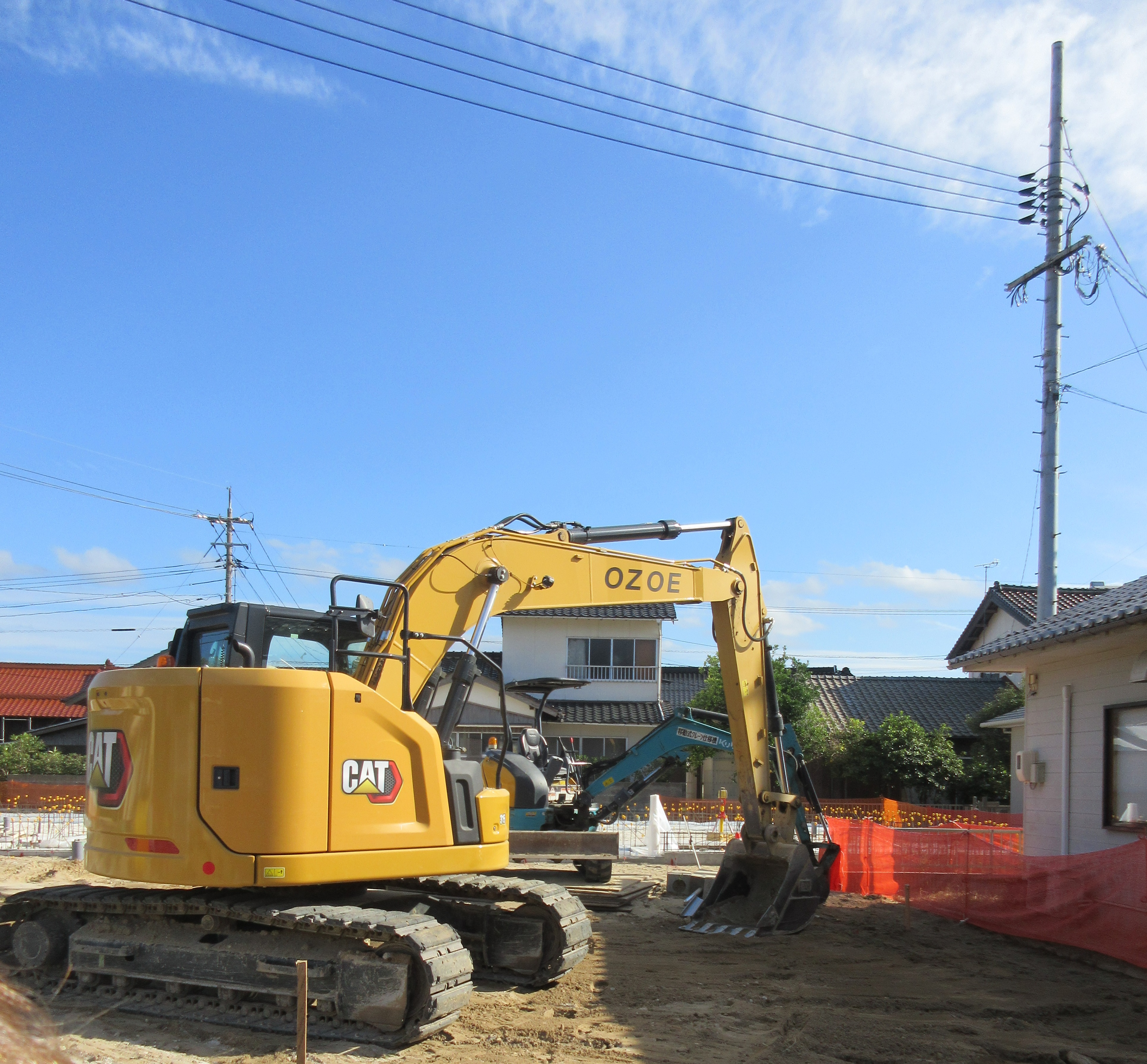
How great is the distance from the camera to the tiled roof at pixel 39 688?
41.1 meters

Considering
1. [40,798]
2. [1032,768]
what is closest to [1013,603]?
[1032,768]

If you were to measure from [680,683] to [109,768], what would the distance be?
3763 cm

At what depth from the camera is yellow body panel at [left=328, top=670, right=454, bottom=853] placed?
7.05m

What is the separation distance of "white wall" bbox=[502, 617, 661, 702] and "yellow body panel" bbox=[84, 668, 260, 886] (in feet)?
95.6

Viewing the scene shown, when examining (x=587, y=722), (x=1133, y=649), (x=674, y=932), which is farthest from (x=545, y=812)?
(x=587, y=722)

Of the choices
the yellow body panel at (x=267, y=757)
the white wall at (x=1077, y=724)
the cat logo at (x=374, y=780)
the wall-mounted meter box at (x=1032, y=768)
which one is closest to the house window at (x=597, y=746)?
the white wall at (x=1077, y=724)

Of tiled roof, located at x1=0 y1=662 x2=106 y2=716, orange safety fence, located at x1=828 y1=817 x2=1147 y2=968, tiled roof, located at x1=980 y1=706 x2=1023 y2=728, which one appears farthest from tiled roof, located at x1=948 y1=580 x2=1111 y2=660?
tiled roof, located at x1=0 y1=662 x2=106 y2=716

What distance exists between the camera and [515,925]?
8312mm

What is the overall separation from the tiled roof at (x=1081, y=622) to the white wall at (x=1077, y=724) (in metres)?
0.19

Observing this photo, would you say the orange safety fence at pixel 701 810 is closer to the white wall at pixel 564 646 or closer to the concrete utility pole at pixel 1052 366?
the concrete utility pole at pixel 1052 366

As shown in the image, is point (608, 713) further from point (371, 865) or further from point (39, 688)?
point (371, 865)

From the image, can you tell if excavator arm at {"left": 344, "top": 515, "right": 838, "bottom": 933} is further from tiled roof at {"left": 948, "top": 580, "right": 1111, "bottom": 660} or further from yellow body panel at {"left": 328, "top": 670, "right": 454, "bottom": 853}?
tiled roof at {"left": 948, "top": 580, "right": 1111, "bottom": 660}

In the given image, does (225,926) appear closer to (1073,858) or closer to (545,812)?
(545,812)

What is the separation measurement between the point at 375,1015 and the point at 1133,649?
7.98 m
